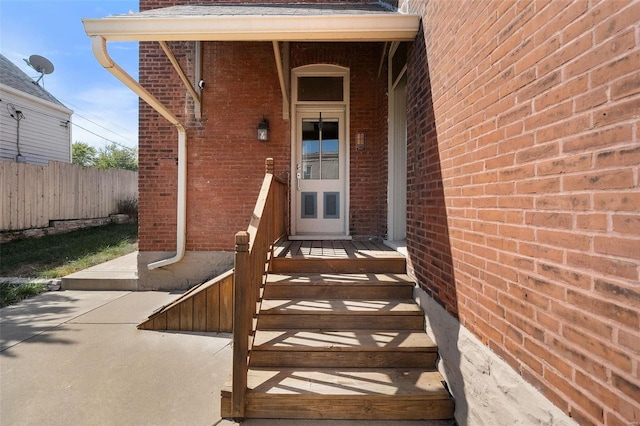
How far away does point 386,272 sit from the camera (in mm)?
3307

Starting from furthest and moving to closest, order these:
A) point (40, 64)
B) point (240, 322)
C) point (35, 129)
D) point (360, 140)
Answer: point (40, 64), point (35, 129), point (360, 140), point (240, 322)

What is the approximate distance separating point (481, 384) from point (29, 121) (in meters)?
15.8

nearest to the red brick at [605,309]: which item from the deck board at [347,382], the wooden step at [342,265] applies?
the deck board at [347,382]

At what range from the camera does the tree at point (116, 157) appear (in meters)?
31.3

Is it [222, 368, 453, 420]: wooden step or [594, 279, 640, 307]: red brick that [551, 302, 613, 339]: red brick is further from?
[222, 368, 453, 420]: wooden step

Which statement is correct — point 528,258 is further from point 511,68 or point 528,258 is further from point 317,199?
point 317,199

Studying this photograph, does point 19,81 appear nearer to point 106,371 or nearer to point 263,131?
point 263,131

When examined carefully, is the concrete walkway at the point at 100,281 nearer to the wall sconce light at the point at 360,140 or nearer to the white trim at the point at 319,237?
the white trim at the point at 319,237

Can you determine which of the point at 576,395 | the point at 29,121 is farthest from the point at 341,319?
the point at 29,121

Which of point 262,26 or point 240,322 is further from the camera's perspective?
point 262,26

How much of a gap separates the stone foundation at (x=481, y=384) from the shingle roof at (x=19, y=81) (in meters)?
15.3

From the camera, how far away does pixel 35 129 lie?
11.4 metres

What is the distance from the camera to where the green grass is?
5.58 meters

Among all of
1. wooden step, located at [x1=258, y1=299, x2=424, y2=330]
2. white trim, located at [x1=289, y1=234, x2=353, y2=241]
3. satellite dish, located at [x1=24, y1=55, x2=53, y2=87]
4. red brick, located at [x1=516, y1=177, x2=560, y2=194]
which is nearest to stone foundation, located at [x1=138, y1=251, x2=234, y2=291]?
white trim, located at [x1=289, y1=234, x2=353, y2=241]
